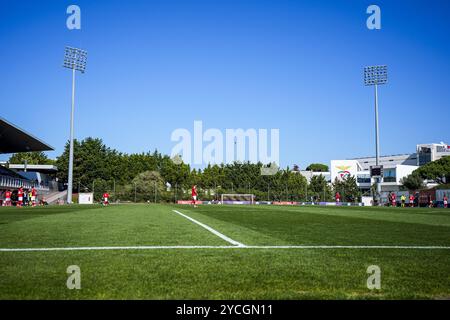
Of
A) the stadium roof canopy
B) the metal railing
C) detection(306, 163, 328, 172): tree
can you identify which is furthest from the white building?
the stadium roof canopy

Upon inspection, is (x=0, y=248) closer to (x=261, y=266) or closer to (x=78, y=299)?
(x=78, y=299)

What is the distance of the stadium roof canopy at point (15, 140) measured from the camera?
141 ft

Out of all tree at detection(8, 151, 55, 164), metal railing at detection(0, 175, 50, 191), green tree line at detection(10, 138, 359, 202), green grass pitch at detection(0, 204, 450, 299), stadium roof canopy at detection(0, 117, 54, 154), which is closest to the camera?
green grass pitch at detection(0, 204, 450, 299)

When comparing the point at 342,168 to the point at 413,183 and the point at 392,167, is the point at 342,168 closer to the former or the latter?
the point at 392,167

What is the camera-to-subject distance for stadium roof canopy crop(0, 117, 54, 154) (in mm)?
42875

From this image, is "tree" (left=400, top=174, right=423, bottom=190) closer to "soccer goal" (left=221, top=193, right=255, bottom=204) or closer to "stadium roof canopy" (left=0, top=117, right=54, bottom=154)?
"soccer goal" (left=221, top=193, right=255, bottom=204)

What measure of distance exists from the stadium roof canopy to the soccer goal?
980 inches

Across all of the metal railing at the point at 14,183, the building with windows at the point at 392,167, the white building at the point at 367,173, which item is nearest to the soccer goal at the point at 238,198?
the metal railing at the point at 14,183

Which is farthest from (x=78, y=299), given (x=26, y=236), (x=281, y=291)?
(x=26, y=236)

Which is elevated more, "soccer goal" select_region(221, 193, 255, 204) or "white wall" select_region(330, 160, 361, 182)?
"white wall" select_region(330, 160, 361, 182)

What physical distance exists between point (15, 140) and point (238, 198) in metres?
30.6

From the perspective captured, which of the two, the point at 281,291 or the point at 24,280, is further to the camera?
the point at 24,280
